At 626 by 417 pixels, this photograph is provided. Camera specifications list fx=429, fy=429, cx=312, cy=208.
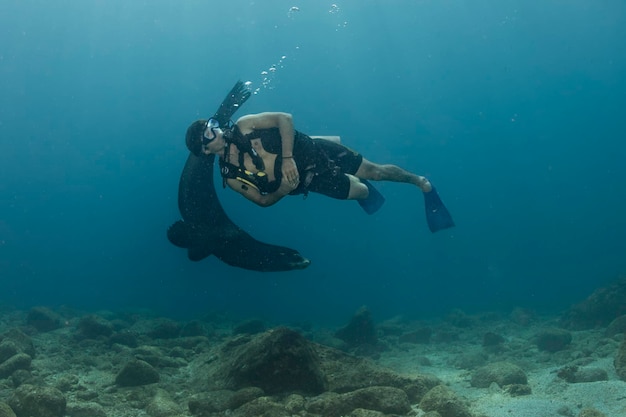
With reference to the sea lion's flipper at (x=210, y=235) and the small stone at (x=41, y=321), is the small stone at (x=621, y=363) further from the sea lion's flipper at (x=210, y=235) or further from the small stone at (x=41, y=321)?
the small stone at (x=41, y=321)

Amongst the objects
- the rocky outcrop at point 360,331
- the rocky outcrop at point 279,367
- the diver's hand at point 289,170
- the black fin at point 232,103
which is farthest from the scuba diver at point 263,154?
the rocky outcrop at point 360,331

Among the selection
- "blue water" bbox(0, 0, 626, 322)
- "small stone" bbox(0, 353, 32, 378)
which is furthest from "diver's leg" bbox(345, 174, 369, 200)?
"blue water" bbox(0, 0, 626, 322)

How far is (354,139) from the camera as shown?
91625mm

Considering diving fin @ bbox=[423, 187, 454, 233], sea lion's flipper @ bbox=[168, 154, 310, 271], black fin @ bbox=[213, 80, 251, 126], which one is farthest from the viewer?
diving fin @ bbox=[423, 187, 454, 233]

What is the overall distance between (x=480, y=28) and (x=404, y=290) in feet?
178

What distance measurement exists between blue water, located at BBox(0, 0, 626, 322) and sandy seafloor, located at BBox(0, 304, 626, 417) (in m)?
31.9

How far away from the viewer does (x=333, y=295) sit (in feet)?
169

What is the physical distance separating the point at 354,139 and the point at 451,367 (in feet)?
277

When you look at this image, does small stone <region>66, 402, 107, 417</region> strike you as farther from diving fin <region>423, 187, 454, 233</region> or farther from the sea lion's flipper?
diving fin <region>423, 187, 454, 233</region>

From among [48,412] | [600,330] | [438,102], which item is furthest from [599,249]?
[48,412]

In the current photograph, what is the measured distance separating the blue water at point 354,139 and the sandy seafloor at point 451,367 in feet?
105

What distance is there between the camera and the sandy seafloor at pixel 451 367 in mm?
5523

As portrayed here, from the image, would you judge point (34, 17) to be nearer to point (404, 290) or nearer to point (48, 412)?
point (404, 290)

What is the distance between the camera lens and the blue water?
63750 mm
